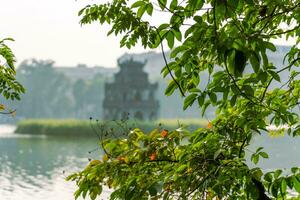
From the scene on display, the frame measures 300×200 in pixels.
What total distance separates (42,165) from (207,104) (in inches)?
1015

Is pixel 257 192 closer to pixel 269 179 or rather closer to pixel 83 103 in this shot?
pixel 269 179

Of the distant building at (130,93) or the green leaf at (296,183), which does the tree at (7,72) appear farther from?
the distant building at (130,93)

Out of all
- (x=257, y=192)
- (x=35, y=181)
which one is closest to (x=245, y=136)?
(x=257, y=192)

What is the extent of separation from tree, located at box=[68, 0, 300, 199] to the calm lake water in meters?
6.58

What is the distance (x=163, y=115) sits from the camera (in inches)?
3447

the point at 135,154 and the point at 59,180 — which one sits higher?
the point at 135,154

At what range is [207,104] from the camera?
3.00 m

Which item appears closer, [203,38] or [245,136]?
[203,38]

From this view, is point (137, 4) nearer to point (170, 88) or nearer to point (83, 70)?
point (170, 88)

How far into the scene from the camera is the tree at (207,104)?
2337mm

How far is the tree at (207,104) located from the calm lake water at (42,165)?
658cm

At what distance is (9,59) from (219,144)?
2.64 m

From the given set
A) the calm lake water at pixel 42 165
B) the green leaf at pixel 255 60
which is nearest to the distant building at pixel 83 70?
the calm lake water at pixel 42 165

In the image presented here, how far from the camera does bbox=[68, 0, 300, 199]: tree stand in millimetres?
2337
